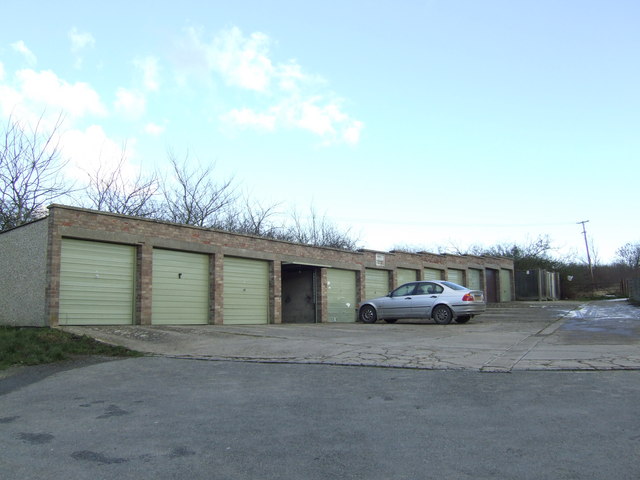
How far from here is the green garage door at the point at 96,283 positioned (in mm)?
13445

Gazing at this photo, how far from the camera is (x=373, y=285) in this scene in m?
25.7

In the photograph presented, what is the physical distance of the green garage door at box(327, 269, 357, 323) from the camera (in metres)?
23.0

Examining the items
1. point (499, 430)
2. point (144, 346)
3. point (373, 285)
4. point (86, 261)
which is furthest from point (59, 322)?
point (373, 285)

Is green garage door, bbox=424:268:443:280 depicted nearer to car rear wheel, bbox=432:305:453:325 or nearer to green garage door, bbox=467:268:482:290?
green garage door, bbox=467:268:482:290

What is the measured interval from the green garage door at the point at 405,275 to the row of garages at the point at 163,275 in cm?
356

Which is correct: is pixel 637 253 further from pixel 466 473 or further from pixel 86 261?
pixel 466 473

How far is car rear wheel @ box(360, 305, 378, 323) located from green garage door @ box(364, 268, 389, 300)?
511 cm

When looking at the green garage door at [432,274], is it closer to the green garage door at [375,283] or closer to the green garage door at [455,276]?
the green garage door at [455,276]

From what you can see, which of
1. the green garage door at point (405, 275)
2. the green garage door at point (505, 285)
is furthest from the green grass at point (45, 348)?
the green garage door at point (505, 285)

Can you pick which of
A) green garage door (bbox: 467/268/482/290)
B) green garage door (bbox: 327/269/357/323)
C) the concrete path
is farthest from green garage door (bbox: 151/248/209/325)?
green garage door (bbox: 467/268/482/290)

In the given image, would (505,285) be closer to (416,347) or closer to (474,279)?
(474,279)

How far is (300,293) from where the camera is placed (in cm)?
2302

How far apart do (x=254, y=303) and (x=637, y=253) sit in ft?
186

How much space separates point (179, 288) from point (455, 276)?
20564mm
